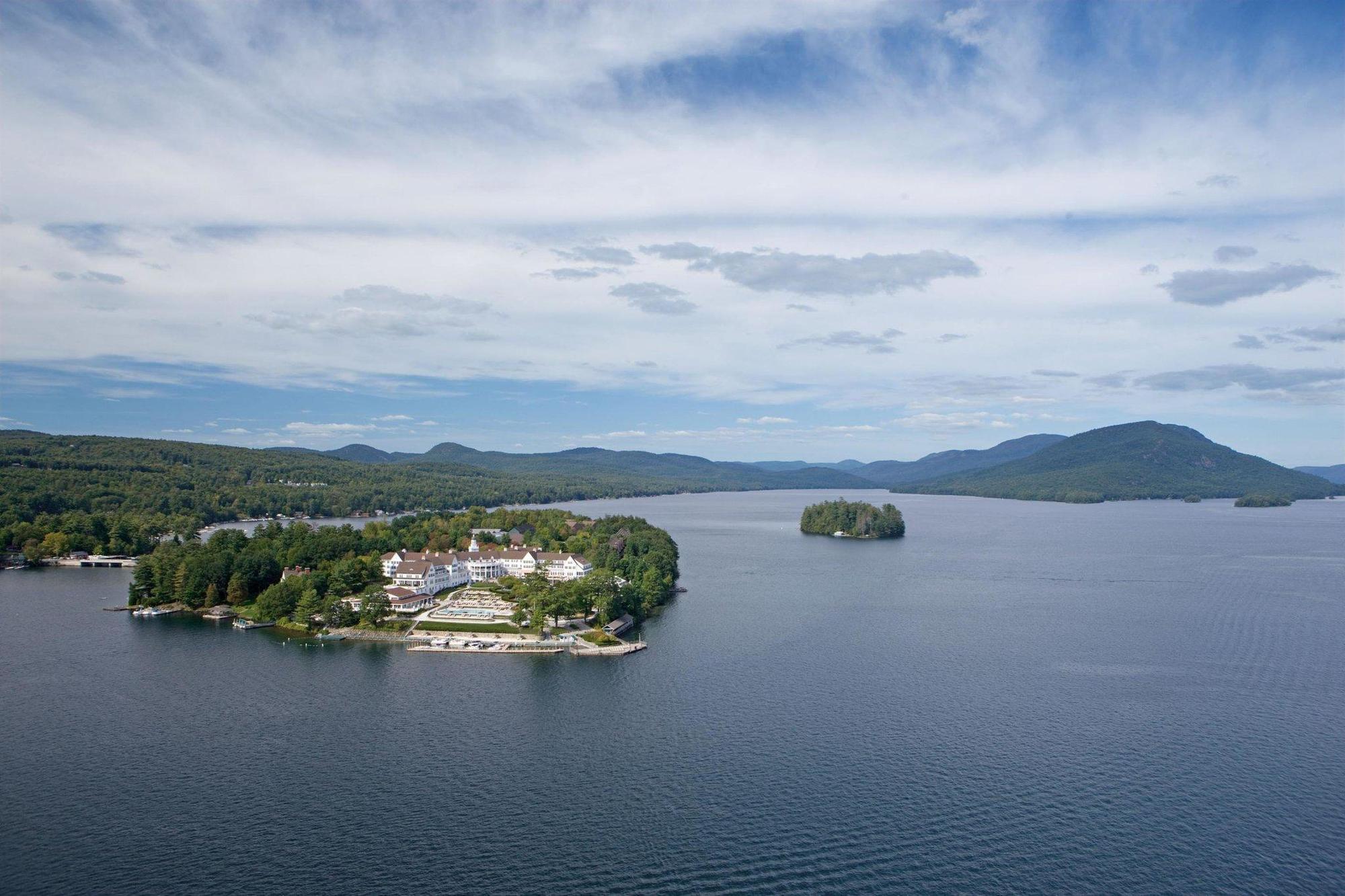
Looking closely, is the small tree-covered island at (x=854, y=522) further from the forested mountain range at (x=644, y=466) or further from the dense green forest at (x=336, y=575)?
the forested mountain range at (x=644, y=466)

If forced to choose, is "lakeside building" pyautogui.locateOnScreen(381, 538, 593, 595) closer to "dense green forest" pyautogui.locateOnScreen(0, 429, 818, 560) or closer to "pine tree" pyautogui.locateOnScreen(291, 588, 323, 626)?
"pine tree" pyautogui.locateOnScreen(291, 588, 323, 626)

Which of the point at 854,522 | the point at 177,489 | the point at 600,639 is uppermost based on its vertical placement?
the point at 177,489

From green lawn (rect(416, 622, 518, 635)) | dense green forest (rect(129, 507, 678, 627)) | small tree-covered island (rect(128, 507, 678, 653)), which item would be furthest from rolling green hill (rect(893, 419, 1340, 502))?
green lawn (rect(416, 622, 518, 635))

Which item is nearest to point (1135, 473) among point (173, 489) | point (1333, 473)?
point (1333, 473)

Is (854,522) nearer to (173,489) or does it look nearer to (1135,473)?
(173,489)

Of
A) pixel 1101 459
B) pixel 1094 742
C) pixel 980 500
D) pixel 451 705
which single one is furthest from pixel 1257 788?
pixel 1101 459

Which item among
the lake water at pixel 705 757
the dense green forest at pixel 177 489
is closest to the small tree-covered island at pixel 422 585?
the lake water at pixel 705 757
